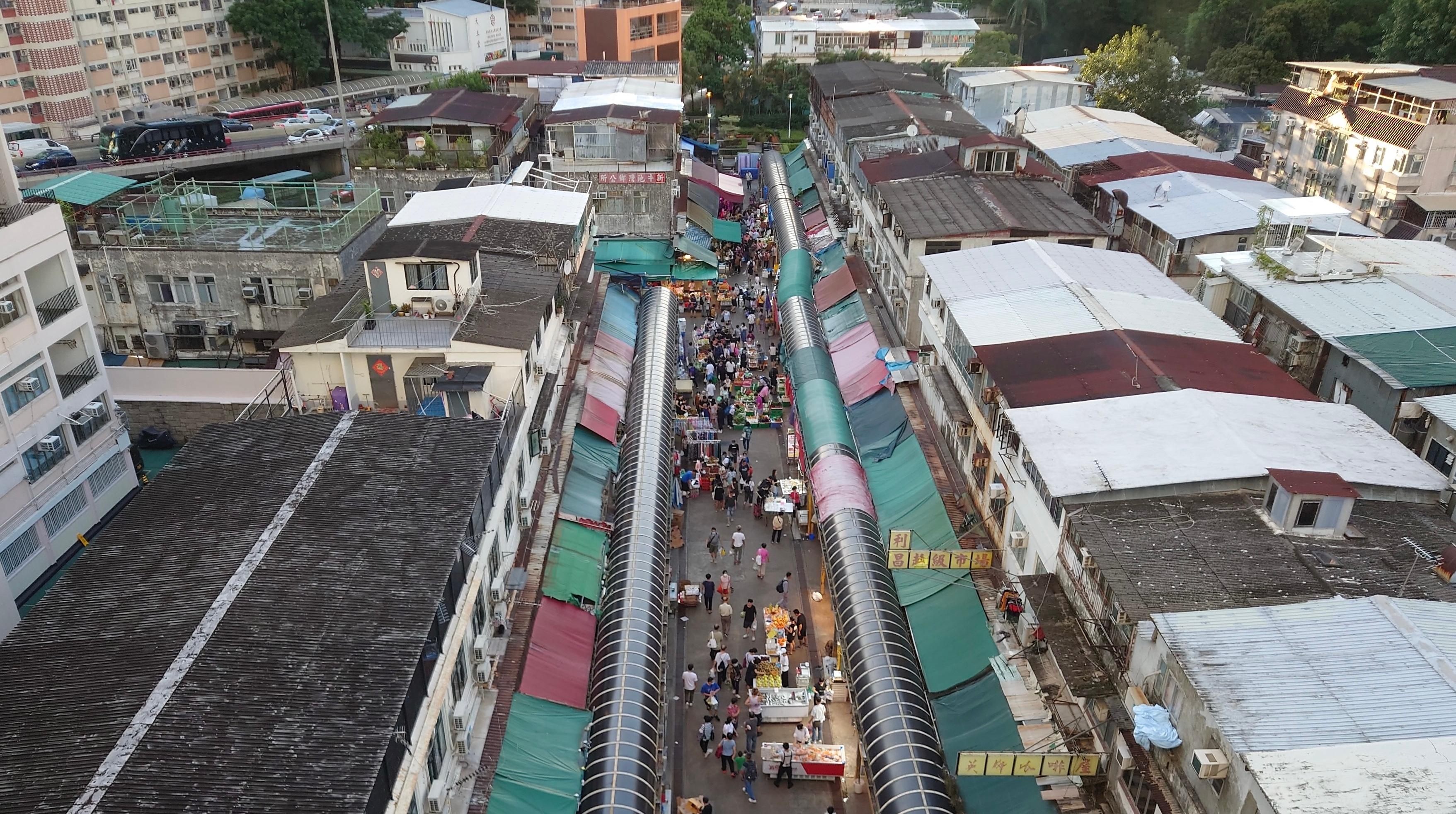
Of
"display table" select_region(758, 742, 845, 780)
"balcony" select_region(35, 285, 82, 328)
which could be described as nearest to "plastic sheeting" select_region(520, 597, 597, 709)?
"display table" select_region(758, 742, 845, 780)

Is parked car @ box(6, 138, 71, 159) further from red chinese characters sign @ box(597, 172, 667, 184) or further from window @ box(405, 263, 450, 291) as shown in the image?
window @ box(405, 263, 450, 291)

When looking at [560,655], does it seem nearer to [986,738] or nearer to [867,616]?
[867,616]

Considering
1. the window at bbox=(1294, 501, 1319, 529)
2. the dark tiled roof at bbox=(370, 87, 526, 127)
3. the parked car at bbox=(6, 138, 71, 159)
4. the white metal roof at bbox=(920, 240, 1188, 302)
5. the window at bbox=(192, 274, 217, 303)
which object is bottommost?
the window at bbox=(192, 274, 217, 303)

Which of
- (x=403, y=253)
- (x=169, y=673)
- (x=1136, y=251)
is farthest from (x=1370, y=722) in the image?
(x=1136, y=251)

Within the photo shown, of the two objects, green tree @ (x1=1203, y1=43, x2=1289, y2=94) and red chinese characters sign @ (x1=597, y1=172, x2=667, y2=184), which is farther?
green tree @ (x1=1203, y1=43, x2=1289, y2=94)

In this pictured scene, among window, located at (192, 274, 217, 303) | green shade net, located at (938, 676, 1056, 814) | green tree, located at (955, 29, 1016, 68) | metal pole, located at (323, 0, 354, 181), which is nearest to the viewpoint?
green shade net, located at (938, 676, 1056, 814)

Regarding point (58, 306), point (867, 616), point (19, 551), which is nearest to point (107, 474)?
point (19, 551)

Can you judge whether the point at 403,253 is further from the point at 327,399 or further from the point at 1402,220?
the point at 1402,220
